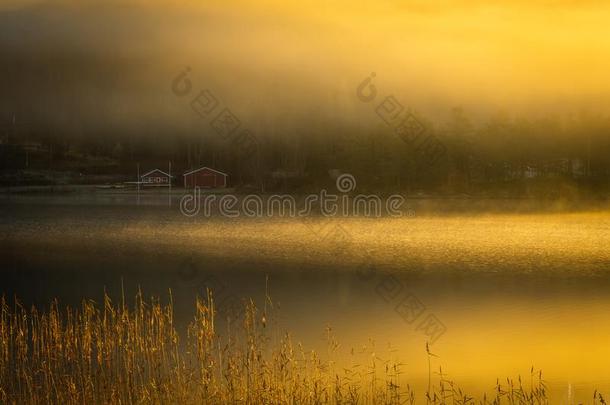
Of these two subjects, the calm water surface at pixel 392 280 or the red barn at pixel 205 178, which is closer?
the calm water surface at pixel 392 280

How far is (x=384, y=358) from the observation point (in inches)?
488

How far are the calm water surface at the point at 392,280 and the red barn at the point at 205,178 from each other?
148ft

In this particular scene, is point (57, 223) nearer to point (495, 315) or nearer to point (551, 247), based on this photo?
point (551, 247)

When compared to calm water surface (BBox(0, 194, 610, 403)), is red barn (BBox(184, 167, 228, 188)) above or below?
above

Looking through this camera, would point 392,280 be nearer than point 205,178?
Yes

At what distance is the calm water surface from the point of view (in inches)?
512

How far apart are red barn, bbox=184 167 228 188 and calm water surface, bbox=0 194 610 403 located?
4498cm

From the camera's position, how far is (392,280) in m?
22.5

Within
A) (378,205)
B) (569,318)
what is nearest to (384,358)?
(569,318)

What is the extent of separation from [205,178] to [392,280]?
71.5 meters

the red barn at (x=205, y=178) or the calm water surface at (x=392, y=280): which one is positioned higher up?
the red barn at (x=205, y=178)

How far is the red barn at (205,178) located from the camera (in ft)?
293

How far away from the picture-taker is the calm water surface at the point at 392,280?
42.7ft

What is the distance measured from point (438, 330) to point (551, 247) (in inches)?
733
